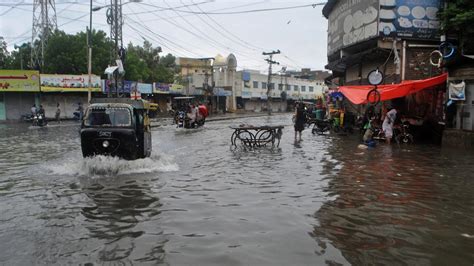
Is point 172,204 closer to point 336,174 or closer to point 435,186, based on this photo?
point 336,174

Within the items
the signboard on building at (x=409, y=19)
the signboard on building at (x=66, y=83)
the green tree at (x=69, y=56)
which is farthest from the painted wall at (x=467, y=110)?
the green tree at (x=69, y=56)

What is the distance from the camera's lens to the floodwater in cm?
532

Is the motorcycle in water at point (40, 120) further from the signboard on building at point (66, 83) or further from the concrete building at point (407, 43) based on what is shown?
the concrete building at point (407, 43)

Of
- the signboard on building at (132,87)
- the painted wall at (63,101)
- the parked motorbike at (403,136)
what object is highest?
the signboard on building at (132,87)

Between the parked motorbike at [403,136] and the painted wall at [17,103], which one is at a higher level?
the painted wall at [17,103]

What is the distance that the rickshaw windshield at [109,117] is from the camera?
11414mm

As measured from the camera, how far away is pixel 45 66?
46719 millimetres

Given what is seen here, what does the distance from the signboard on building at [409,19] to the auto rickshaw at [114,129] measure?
14.8 metres

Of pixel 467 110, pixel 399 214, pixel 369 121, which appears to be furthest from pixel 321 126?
pixel 399 214

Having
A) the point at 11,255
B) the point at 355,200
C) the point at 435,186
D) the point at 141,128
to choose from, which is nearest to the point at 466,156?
the point at 435,186

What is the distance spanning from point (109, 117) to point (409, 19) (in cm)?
1653

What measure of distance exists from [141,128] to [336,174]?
5.22 meters

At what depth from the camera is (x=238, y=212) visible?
23.7 ft

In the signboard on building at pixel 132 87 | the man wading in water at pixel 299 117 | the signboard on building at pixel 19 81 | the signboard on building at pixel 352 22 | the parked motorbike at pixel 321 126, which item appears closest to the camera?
the man wading in water at pixel 299 117
